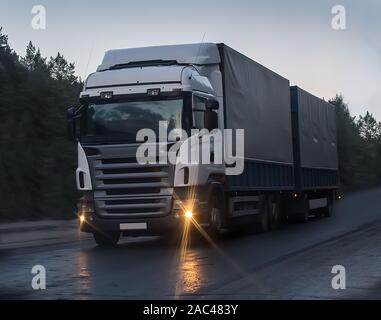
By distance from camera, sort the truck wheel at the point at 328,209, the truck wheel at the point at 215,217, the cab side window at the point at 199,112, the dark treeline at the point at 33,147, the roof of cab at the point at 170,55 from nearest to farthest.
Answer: the cab side window at the point at 199,112
the truck wheel at the point at 215,217
the roof of cab at the point at 170,55
the truck wheel at the point at 328,209
the dark treeline at the point at 33,147

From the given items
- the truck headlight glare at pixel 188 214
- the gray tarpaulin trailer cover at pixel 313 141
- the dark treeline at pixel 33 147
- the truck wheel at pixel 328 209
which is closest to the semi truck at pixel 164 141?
the truck headlight glare at pixel 188 214

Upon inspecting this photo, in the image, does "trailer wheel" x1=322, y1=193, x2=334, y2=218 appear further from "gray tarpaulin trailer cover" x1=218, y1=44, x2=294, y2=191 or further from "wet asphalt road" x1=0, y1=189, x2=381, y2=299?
"wet asphalt road" x1=0, y1=189, x2=381, y2=299

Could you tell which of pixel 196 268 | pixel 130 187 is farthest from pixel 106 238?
pixel 196 268

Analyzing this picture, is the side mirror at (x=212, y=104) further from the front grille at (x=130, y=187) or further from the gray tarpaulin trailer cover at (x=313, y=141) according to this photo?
the gray tarpaulin trailer cover at (x=313, y=141)

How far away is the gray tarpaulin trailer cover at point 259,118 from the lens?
52.6ft

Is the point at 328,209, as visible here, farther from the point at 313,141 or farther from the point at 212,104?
the point at 212,104

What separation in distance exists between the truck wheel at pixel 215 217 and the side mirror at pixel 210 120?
5.31 feet

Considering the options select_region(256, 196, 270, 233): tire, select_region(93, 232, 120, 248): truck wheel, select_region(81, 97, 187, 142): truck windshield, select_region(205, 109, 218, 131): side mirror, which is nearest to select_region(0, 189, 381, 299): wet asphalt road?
select_region(93, 232, 120, 248): truck wheel

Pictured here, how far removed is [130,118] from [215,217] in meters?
3.05

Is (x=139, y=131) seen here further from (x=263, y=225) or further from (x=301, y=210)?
(x=301, y=210)

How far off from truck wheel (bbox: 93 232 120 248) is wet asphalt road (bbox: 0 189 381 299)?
280 millimetres

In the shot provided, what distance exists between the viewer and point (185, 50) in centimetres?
1526

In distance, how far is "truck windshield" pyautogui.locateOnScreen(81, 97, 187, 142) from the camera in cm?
1361
